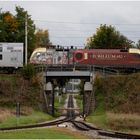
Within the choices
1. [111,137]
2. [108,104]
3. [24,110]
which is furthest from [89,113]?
[111,137]

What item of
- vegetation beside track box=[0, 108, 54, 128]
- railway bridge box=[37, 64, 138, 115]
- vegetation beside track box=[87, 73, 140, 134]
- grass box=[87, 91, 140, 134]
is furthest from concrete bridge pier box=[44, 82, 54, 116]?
→ grass box=[87, 91, 140, 134]

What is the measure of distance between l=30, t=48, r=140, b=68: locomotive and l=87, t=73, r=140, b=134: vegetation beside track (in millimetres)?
10823

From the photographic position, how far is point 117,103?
216 ft

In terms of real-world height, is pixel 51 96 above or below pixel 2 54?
below

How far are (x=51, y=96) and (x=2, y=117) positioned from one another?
20995mm

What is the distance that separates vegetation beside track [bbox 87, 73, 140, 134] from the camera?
53.2m

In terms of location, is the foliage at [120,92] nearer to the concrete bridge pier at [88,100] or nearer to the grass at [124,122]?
the concrete bridge pier at [88,100]

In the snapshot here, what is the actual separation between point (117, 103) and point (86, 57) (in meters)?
19.9

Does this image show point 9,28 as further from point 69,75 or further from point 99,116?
point 99,116

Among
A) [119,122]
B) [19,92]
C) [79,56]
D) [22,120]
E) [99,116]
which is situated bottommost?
[99,116]

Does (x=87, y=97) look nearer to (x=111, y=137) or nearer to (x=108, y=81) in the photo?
(x=108, y=81)

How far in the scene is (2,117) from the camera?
183ft

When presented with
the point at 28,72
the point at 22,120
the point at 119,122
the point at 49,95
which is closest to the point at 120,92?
the point at 49,95

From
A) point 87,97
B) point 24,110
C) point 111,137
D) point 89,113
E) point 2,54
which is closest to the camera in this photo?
point 111,137
